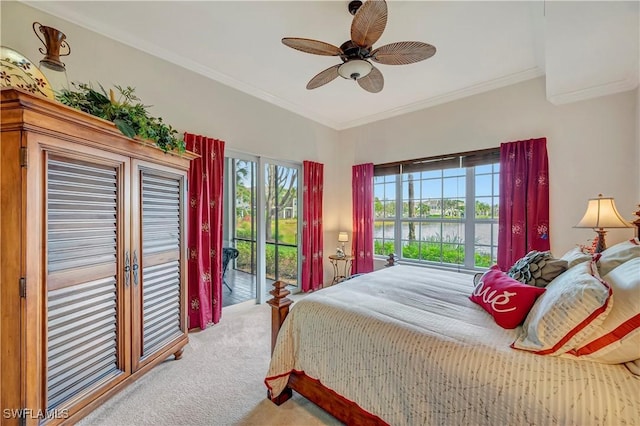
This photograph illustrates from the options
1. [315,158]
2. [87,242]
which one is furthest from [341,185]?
[87,242]

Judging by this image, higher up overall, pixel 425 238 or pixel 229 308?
pixel 425 238

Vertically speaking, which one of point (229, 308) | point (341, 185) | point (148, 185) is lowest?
point (229, 308)

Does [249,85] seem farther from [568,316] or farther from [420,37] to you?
[568,316]

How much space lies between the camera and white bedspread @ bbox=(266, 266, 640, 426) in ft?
2.94

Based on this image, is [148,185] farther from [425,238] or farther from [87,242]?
[425,238]

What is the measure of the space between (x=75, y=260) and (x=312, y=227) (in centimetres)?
307

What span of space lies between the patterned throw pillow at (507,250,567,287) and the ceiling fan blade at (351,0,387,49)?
Result: 1.80 m

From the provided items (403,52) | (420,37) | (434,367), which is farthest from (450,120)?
(434,367)

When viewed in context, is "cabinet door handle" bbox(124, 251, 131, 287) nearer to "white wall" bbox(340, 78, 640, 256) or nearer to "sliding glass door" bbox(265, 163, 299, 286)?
"sliding glass door" bbox(265, 163, 299, 286)

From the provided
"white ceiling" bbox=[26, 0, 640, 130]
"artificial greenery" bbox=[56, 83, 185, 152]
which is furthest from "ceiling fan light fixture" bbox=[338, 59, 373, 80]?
"artificial greenery" bbox=[56, 83, 185, 152]

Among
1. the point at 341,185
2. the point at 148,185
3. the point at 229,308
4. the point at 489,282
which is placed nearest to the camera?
the point at 489,282

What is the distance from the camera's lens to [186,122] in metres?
2.80

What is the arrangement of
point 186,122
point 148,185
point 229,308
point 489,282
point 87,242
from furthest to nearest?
point 229,308, point 186,122, point 148,185, point 489,282, point 87,242

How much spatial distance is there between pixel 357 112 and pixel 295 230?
2153 mm
